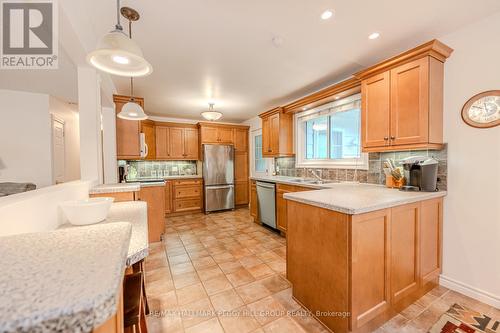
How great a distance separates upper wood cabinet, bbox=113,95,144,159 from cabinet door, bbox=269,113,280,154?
2.34 m

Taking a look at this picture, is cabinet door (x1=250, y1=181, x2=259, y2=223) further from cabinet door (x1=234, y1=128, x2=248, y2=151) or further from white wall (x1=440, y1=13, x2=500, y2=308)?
white wall (x1=440, y1=13, x2=500, y2=308)

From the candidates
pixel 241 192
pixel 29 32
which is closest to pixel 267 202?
pixel 241 192

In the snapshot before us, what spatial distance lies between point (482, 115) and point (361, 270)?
5.80 ft

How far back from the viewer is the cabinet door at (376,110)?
217cm

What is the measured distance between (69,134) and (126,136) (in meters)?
2.21

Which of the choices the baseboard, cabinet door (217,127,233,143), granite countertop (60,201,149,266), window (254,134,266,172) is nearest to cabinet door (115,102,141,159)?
granite countertop (60,201,149,266)

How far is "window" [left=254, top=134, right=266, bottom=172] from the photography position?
541 cm

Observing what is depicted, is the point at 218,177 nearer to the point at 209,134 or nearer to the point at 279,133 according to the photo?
the point at 209,134

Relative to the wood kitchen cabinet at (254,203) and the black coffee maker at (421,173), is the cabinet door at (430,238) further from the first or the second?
the wood kitchen cabinet at (254,203)

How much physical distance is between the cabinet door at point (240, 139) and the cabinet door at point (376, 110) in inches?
143

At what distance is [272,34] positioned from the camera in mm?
1944

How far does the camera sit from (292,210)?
1.82 metres

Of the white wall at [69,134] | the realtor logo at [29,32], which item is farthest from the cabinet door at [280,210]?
the white wall at [69,134]

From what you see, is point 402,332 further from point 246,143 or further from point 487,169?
point 246,143
